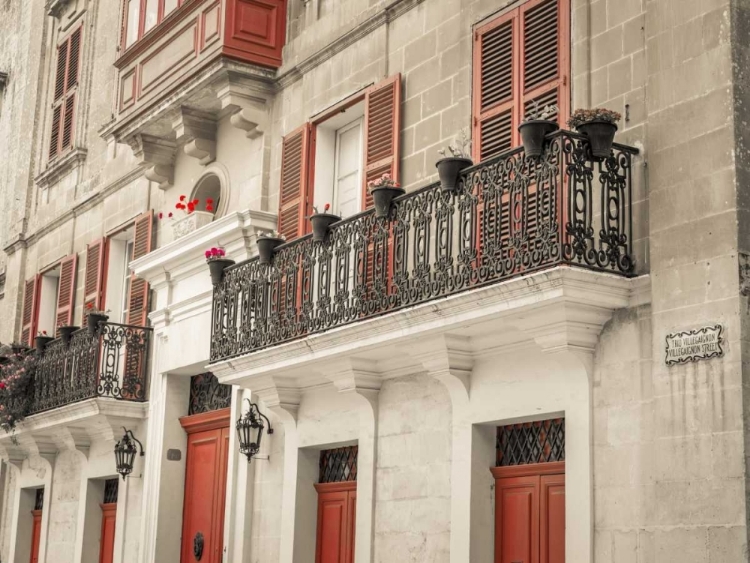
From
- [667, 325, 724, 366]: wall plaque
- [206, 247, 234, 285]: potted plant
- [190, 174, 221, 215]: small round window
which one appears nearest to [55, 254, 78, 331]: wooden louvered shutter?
[190, 174, 221, 215]: small round window

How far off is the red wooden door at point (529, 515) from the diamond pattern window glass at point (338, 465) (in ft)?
7.10

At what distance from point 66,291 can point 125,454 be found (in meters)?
3.91

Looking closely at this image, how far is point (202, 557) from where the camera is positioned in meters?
14.1

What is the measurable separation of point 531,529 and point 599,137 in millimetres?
3134

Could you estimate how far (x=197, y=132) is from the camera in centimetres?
1483

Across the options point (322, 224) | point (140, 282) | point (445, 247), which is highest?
point (140, 282)

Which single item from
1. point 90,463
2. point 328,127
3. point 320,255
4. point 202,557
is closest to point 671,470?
point 320,255

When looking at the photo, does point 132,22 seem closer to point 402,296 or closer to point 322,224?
point 322,224

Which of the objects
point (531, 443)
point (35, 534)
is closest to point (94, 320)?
point (35, 534)

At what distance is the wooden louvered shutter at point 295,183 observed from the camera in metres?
13.1

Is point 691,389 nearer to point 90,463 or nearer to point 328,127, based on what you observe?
point 328,127

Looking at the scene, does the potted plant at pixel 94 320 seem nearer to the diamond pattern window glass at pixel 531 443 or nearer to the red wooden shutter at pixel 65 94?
the red wooden shutter at pixel 65 94

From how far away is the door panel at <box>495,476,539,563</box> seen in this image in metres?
9.96

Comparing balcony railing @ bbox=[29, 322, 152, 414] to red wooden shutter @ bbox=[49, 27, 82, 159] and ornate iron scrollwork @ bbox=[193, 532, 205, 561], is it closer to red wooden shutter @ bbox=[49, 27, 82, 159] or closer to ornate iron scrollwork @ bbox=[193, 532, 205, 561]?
ornate iron scrollwork @ bbox=[193, 532, 205, 561]
